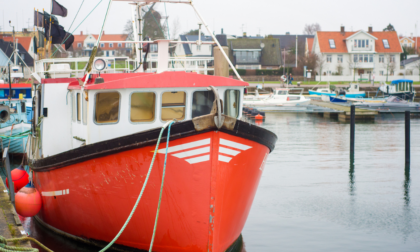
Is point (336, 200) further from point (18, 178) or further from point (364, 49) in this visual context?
point (364, 49)

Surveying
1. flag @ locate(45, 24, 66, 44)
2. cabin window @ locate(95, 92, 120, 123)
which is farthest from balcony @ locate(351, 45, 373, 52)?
cabin window @ locate(95, 92, 120, 123)

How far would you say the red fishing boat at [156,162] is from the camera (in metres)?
6.77

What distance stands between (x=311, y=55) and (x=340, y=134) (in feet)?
161

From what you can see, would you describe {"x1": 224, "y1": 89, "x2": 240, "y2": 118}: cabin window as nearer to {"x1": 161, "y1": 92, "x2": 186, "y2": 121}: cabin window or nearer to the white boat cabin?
the white boat cabin

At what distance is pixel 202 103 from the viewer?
26.6 ft

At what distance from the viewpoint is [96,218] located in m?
7.98

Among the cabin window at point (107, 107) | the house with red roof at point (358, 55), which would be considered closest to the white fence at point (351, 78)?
the house with red roof at point (358, 55)

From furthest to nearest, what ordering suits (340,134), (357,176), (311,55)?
1. (311,55)
2. (340,134)
3. (357,176)

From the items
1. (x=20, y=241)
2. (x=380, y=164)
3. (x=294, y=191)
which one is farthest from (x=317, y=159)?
(x=20, y=241)

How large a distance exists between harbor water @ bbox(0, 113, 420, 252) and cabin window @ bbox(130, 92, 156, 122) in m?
2.62

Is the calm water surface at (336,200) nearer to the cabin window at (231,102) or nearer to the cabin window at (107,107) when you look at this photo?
the cabin window at (231,102)

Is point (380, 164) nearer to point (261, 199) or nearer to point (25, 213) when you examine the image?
point (261, 199)

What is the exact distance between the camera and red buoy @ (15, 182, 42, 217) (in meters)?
9.34

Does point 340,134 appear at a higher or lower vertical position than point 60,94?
lower
